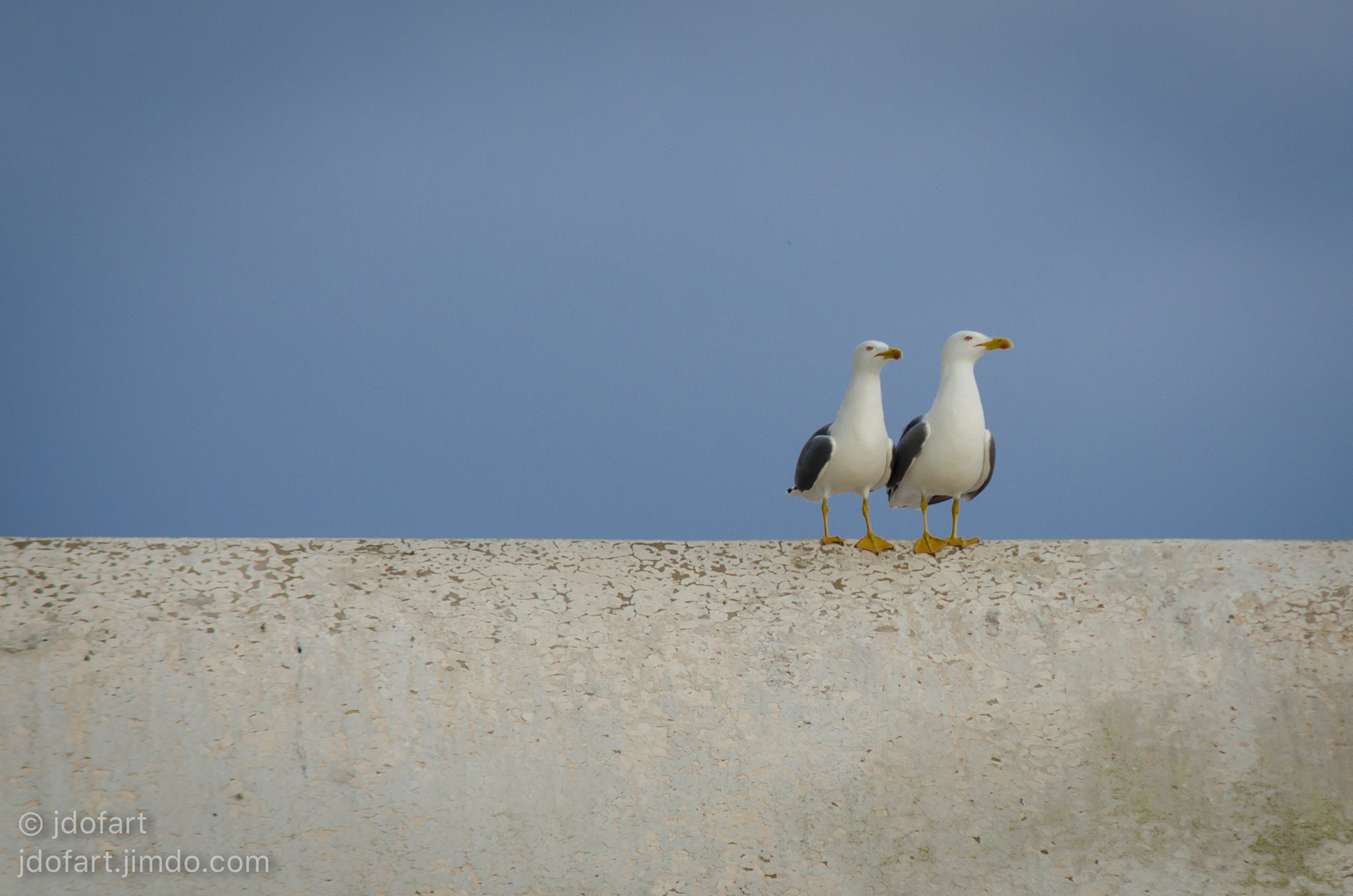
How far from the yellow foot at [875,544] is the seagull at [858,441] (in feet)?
0.41

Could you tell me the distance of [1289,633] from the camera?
6.45 feet

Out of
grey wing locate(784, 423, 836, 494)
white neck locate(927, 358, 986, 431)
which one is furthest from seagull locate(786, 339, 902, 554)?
white neck locate(927, 358, 986, 431)

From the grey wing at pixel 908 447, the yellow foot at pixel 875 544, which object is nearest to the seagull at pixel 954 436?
the grey wing at pixel 908 447

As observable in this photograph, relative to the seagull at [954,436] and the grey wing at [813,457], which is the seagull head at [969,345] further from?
the grey wing at [813,457]

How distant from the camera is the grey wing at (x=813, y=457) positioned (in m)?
1.97

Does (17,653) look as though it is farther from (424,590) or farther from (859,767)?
(859,767)

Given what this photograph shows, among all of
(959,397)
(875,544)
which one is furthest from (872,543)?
(959,397)

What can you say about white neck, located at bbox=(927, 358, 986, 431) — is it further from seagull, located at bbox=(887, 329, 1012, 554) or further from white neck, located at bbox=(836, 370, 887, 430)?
white neck, located at bbox=(836, 370, 887, 430)

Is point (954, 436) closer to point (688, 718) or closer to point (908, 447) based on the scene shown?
point (908, 447)

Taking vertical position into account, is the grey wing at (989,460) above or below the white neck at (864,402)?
below

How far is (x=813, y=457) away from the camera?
1992 mm

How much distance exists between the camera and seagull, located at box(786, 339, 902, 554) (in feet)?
6.40

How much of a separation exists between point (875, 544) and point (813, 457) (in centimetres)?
25

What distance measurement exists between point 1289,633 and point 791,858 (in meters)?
1.09
